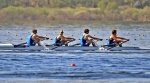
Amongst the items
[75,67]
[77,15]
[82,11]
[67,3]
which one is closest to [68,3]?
[67,3]

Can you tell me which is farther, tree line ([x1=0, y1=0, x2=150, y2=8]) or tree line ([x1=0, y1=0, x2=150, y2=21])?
tree line ([x1=0, y1=0, x2=150, y2=8])

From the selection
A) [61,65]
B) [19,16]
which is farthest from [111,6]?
[61,65]

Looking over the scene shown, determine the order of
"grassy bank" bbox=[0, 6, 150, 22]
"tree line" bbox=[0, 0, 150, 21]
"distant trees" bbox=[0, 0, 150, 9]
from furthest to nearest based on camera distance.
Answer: "distant trees" bbox=[0, 0, 150, 9] → "tree line" bbox=[0, 0, 150, 21] → "grassy bank" bbox=[0, 6, 150, 22]

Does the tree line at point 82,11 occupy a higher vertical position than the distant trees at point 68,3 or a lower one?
lower

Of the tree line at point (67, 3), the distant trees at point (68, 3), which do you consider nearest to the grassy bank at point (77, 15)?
the distant trees at point (68, 3)

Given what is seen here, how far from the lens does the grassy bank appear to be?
80.0m

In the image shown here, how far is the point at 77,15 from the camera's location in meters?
80.6

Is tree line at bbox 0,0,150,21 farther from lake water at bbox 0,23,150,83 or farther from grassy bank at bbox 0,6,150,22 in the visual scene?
lake water at bbox 0,23,150,83

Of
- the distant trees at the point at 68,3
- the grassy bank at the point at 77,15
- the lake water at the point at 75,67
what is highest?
the distant trees at the point at 68,3

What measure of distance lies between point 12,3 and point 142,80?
6616 cm

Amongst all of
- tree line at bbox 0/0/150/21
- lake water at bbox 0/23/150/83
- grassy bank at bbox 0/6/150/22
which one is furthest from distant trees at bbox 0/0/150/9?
lake water at bbox 0/23/150/83

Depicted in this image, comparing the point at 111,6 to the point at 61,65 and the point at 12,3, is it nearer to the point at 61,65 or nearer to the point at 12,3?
the point at 12,3

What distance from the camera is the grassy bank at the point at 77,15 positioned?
80000 mm

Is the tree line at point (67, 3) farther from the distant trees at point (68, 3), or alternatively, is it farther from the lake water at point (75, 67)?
the lake water at point (75, 67)
